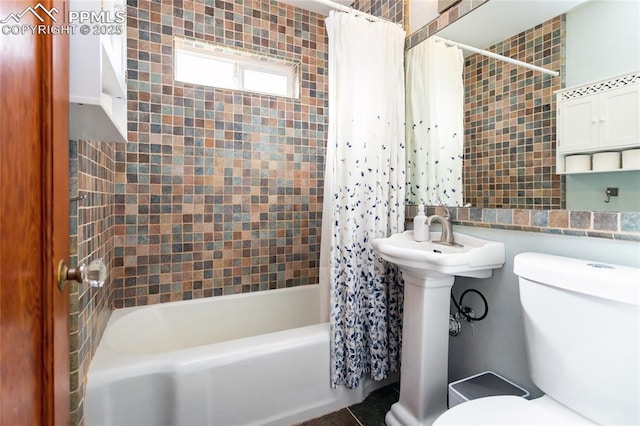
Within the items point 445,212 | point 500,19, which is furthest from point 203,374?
point 500,19

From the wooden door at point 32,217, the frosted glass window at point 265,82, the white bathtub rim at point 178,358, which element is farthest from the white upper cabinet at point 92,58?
the frosted glass window at point 265,82

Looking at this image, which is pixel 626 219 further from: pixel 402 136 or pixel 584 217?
pixel 402 136

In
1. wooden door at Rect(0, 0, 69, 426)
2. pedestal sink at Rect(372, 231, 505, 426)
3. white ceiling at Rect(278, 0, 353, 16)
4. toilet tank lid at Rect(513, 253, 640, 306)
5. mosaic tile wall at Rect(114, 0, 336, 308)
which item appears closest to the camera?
wooden door at Rect(0, 0, 69, 426)

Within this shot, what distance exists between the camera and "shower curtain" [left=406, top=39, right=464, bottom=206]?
1.69m

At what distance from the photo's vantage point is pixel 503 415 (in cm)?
95

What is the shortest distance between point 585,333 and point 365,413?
1168 mm

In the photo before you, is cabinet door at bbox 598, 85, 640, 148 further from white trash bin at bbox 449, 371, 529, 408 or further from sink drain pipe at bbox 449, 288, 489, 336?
white trash bin at bbox 449, 371, 529, 408

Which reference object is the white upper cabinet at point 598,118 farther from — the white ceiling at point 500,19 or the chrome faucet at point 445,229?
the chrome faucet at point 445,229

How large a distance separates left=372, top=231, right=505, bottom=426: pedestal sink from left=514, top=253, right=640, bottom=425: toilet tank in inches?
12.7

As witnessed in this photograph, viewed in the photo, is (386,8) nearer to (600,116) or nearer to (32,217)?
(600,116)

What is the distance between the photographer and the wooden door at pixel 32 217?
0.45 metres

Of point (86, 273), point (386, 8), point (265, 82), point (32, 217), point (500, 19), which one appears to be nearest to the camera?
point (32, 217)

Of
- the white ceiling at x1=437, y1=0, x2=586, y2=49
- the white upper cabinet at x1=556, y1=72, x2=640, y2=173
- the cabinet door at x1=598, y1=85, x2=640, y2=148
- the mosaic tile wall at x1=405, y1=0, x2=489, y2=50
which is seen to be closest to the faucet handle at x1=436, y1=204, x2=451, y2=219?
the white upper cabinet at x1=556, y1=72, x2=640, y2=173

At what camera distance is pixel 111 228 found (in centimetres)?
183
